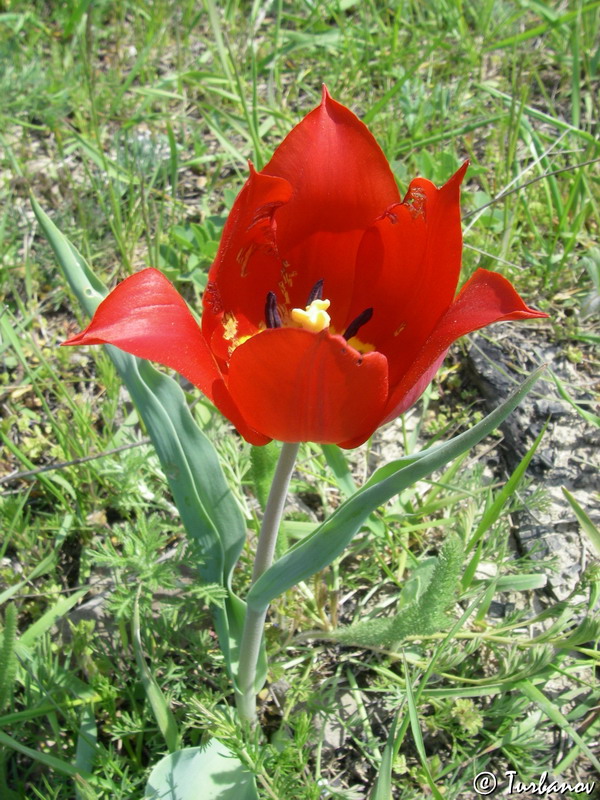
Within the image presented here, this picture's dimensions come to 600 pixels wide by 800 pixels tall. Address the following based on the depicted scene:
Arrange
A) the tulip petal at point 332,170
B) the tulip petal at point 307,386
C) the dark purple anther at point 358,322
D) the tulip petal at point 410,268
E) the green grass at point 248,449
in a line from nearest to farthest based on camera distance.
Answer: the tulip petal at point 307,386
the tulip petal at point 410,268
the tulip petal at point 332,170
the dark purple anther at point 358,322
the green grass at point 248,449

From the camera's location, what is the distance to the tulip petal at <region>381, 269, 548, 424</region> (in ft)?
3.50

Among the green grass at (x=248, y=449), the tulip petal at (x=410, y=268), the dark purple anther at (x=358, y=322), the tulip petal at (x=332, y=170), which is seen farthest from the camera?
the green grass at (x=248, y=449)

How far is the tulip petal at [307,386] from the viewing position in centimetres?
105

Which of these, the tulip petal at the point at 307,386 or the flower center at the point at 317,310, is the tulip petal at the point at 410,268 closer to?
the flower center at the point at 317,310

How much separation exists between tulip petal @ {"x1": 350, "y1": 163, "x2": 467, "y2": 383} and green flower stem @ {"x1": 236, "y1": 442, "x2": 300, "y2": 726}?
0.28 m

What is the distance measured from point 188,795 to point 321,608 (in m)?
Answer: 0.57

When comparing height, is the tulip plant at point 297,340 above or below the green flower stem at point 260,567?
above

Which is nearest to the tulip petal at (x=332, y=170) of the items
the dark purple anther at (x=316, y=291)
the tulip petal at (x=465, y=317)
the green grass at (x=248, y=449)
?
the dark purple anther at (x=316, y=291)

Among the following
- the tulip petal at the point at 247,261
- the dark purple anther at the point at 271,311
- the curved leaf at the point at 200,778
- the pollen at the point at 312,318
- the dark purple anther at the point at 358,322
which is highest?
the tulip petal at the point at 247,261

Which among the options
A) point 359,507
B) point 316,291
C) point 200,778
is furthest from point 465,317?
point 200,778

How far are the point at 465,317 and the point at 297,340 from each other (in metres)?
0.25

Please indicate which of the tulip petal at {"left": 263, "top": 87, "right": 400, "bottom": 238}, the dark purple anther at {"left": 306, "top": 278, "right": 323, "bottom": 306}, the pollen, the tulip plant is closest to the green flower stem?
the tulip plant

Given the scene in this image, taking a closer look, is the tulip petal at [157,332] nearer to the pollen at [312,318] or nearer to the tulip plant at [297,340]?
the tulip plant at [297,340]

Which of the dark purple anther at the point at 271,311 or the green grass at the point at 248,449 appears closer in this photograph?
the dark purple anther at the point at 271,311
